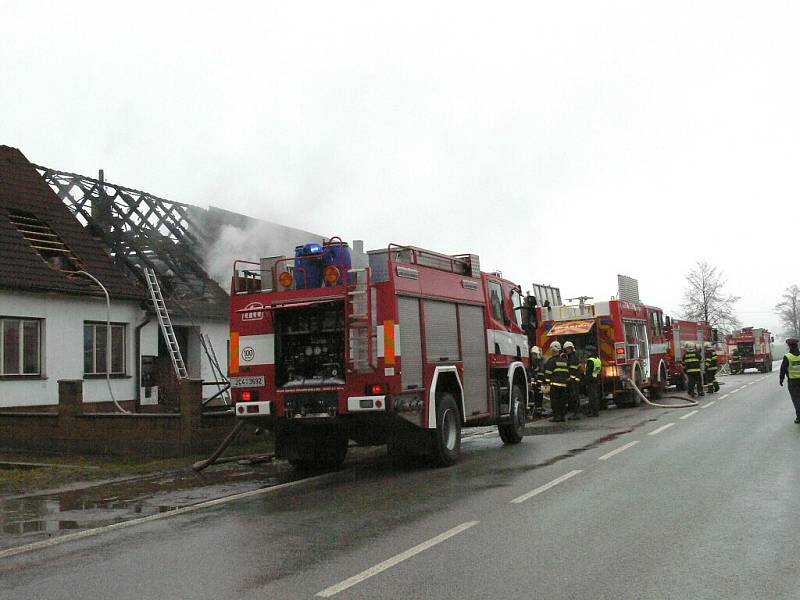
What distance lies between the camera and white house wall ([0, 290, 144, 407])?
A: 1578cm

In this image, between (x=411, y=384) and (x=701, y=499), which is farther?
(x=411, y=384)

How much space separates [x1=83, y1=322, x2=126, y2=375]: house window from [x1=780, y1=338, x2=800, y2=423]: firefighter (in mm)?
14138

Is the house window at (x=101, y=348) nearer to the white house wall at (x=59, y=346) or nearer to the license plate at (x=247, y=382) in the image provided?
the white house wall at (x=59, y=346)

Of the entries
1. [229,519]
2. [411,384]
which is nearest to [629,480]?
[411,384]

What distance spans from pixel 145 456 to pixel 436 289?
5.96 meters

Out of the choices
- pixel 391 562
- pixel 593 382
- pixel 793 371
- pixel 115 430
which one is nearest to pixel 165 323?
pixel 115 430

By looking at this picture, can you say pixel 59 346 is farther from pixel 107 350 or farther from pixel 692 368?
pixel 692 368

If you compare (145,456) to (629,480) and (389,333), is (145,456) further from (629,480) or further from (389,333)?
(629,480)

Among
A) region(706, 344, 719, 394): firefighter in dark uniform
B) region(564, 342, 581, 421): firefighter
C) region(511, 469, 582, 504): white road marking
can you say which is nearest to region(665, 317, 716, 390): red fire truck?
region(706, 344, 719, 394): firefighter in dark uniform

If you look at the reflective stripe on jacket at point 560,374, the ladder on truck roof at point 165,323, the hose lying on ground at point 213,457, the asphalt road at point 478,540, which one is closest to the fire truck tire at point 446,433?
the asphalt road at point 478,540

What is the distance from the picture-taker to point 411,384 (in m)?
9.74

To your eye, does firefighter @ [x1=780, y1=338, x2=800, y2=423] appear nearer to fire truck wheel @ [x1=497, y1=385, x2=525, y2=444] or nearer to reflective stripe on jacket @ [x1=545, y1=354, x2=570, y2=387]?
reflective stripe on jacket @ [x1=545, y1=354, x2=570, y2=387]

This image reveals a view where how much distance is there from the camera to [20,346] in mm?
16016

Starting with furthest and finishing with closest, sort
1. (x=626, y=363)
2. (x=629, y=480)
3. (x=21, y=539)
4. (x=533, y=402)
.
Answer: (x=626, y=363) → (x=533, y=402) → (x=629, y=480) → (x=21, y=539)
